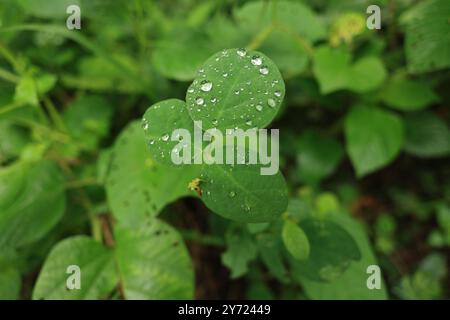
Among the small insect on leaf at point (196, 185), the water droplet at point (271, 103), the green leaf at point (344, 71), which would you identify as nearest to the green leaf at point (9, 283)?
the small insect on leaf at point (196, 185)

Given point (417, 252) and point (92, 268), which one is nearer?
point (92, 268)

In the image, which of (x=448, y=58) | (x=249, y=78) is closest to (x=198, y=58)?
(x=249, y=78)

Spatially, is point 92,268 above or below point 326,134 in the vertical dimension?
below

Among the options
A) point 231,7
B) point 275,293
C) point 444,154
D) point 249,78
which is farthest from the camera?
point 231,7

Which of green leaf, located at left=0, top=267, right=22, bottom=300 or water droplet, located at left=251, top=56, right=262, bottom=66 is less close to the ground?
water droplet, located at left=251, top=56, right=262, bottom=66

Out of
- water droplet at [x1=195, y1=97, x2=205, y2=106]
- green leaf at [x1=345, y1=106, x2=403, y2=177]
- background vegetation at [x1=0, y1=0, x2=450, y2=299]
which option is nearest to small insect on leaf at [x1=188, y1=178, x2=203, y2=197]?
water droplet at [x1=195, y1=97, x2=205, y2=106]

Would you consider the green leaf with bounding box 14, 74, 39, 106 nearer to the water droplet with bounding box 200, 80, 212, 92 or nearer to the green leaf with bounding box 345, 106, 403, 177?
the water droplet with bounding box 200, 80, 212, 92

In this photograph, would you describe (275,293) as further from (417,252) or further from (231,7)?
(231,7)
